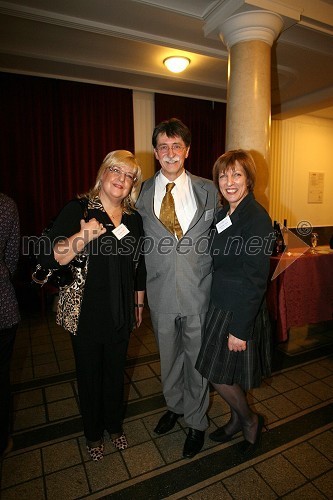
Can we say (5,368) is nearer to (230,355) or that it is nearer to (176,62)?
(230,355)

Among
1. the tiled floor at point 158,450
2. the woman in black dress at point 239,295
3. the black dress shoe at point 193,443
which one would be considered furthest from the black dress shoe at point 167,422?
the woman in black dress at point 239,295

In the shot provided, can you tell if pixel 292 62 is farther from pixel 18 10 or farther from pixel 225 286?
pixel 225 286

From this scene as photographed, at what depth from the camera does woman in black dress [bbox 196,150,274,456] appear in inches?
56.1

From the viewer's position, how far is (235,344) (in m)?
1.49

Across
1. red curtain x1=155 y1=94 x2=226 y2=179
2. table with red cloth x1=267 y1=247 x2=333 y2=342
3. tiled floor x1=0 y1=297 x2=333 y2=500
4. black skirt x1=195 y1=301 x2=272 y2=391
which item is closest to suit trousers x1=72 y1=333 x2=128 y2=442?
tiled floor x1=0 y1=297 x2=333 y2=500

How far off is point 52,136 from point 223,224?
11.9 feet

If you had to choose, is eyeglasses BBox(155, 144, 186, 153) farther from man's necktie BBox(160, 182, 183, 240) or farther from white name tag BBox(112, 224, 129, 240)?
white name tag BBox(112, 224, 129, 240)

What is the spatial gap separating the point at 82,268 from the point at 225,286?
0.71m

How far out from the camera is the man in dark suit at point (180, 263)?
166 centimetres

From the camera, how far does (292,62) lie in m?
4.11

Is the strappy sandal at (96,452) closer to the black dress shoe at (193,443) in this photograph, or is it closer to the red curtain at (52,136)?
the black dress shoe at (193,443)

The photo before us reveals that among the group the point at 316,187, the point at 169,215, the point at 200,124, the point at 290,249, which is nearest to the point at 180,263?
the point at 169,215

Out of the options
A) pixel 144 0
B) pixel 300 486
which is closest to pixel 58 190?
pixel 144 0

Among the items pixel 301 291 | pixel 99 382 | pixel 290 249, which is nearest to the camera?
pixel 99 382
